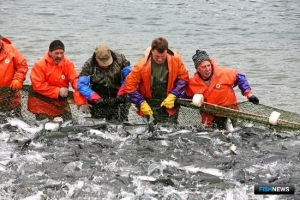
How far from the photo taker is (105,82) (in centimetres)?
1038

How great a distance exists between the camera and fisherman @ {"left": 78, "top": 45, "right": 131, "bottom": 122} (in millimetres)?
10078

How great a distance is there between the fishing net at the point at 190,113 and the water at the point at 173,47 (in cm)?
37

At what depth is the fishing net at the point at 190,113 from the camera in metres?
9.70

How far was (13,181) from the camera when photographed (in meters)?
8.14

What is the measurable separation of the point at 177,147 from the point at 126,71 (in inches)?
79.4

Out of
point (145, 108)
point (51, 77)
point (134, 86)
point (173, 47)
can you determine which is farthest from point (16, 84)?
point (173, 47)

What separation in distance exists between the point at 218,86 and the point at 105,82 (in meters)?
2.33

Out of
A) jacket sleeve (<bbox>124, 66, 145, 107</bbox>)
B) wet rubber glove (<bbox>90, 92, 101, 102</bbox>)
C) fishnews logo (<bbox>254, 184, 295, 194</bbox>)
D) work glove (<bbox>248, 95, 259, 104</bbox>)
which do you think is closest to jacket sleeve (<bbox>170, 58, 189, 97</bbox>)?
jacket sleeve (<bbox>124, 66, 145, 107</bbox>)

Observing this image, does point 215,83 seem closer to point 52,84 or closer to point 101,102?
point 101,102

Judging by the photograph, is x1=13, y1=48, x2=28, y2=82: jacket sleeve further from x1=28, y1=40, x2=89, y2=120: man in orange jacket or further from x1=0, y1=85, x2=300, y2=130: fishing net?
x1=0, y1=85, x2=300, y2=130: fishing net

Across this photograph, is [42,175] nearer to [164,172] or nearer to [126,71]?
[164,172]

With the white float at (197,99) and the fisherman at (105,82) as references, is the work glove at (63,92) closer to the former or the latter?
the fisherman at (105,82)

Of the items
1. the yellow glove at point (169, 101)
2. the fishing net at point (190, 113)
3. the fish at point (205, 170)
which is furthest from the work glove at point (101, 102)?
the fish at point (205, 170)

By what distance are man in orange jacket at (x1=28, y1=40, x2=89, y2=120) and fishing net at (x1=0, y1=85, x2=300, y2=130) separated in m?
0.20
